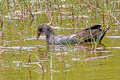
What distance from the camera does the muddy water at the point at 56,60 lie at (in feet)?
25.5

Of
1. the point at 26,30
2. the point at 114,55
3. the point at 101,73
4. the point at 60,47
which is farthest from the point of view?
the point at 26,30

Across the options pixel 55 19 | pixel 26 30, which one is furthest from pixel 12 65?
pixel 55 19

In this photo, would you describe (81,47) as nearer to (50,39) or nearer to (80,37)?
(80,37)

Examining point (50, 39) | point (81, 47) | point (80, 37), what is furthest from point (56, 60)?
point (50, 39)

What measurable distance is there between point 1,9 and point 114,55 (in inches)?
231

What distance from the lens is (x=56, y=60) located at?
9.17 m

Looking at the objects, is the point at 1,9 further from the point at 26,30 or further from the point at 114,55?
the point at 114,55

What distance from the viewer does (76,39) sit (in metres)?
12.1

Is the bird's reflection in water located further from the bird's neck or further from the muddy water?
the bird's neck

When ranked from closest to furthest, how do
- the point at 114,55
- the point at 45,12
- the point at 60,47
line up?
the point at 114,55, the point at 60,47, the point at 45,12

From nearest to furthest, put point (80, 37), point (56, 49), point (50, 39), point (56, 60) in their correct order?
point (56, 60) → point (56, 49) → point (80, 37) → point (50, 39)

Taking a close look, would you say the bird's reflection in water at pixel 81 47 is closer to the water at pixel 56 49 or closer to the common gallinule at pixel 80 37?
the water at pixel 56 49

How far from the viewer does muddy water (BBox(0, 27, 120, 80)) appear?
7.77 metres

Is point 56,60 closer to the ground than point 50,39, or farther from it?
farther from it
